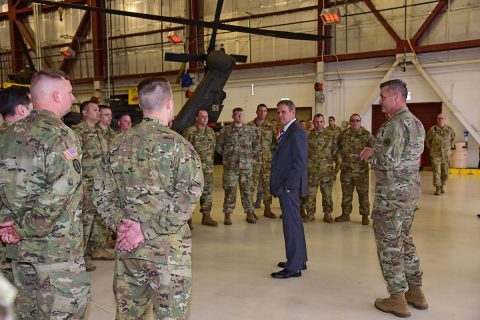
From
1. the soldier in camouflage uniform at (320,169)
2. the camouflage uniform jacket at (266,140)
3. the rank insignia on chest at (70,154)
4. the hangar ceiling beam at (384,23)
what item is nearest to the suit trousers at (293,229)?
the rank insignia on chest at (70,154)

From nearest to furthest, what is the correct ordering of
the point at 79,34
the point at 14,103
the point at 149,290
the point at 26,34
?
the point at 149,290 < the point at 14,103 < the point at 79,34 < the point at 26,34

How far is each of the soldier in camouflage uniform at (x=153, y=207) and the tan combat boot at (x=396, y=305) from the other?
1787 mm

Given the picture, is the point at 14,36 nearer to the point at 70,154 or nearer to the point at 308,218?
the point at 308,218

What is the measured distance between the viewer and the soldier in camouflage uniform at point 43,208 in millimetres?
1922

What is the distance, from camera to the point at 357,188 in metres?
6.07

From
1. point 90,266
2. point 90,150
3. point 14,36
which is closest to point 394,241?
point 90,266

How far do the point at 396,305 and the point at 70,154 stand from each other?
245cm

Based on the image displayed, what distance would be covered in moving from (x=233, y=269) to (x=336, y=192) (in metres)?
5.35

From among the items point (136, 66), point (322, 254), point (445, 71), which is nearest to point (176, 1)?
point (136, 66)

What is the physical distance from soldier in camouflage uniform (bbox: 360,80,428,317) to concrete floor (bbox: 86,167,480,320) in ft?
0.86

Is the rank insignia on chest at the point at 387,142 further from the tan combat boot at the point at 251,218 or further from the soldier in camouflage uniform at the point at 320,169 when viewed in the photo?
the tan combat boot at the point at 251,218

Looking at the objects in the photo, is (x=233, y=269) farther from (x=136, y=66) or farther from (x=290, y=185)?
(x=136, y=66)

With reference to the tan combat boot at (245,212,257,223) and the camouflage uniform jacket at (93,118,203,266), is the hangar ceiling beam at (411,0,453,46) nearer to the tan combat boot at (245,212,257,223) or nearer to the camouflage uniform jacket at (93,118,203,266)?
the tan combat boot at (245,212,257,223)

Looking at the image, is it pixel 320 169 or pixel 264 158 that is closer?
pixel 320 169
